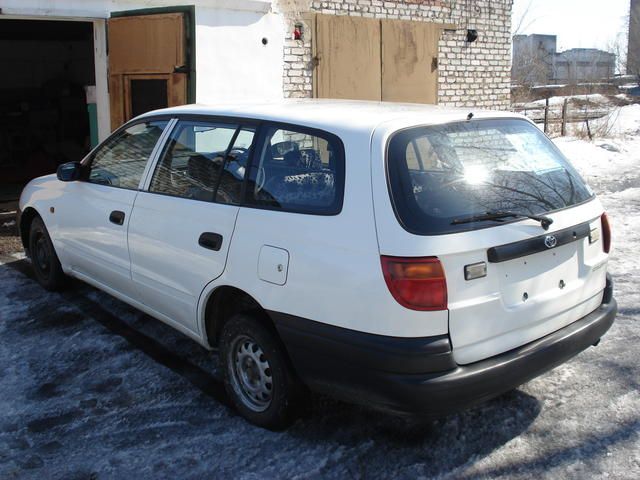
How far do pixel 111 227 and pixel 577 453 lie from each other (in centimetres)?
304

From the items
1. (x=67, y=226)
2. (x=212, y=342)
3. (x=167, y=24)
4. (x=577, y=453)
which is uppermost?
(x=167, y=24)

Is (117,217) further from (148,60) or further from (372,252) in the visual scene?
(148,60)

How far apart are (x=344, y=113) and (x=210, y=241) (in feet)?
3.13

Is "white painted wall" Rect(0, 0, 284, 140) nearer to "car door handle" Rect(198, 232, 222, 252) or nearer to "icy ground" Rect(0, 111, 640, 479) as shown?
"icy ground" Rect(0, 111, 640, 479)

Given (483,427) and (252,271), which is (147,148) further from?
(483,427)

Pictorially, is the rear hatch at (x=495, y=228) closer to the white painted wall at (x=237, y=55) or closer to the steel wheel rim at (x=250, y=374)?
the steel wheel rim at (x=250, y=374)

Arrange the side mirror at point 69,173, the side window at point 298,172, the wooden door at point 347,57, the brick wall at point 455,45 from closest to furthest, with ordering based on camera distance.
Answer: the side window at point 298,172 → the side mirror at point 69,173 → the brick wall at point 455,45 → the wooden door at point 347,57

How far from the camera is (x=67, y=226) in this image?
5.16m

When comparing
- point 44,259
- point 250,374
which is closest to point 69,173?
point 44,259

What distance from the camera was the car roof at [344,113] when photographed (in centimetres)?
327

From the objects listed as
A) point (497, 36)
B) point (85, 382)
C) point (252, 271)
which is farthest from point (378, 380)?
point (497, 36)

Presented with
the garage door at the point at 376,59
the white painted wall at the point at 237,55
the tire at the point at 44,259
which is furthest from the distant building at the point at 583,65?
the tire at the point at 44,259

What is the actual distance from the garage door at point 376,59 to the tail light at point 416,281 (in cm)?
717

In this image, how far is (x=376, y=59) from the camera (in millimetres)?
10203
